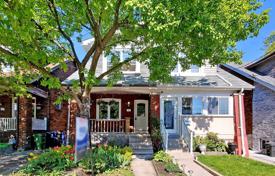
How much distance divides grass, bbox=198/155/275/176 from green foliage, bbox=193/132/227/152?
2173 mm

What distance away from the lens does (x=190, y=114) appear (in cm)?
2023

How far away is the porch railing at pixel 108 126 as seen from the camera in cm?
2094

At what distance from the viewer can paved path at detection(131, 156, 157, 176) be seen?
11887 millimetres

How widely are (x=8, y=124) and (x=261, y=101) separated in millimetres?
16090

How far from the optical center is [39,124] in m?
20.0

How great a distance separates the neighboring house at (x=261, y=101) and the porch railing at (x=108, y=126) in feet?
28.5

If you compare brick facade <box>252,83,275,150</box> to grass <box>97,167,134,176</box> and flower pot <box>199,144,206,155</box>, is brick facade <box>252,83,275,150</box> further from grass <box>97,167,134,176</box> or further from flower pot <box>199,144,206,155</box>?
grass <box>97,167,134,176</box>

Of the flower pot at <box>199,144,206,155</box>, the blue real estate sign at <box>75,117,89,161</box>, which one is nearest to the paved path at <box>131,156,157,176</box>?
the blue real estate sign at <box>75,117,89,161</box>

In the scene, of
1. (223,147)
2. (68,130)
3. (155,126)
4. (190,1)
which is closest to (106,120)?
(68,130)

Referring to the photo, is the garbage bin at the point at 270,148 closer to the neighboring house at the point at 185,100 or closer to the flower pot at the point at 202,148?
the neighboring house at the point at 185,100

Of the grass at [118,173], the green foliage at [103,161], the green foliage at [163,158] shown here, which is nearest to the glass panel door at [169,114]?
the green foliage at [163,158]

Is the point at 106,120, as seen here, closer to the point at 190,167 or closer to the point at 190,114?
the point at 190,114

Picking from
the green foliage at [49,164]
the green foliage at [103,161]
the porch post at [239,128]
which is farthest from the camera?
the porch post at [239,128]

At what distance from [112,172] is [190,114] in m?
10.2
